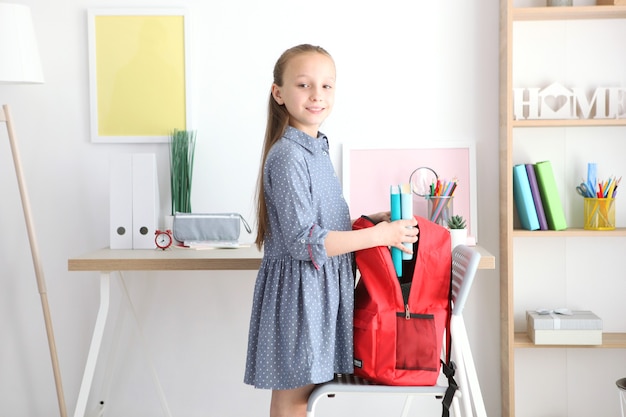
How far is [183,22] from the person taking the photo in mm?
2979

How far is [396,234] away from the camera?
6.33ft

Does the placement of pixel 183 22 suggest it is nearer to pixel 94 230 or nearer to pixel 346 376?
pixel 94 230

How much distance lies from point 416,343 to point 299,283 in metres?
0.31

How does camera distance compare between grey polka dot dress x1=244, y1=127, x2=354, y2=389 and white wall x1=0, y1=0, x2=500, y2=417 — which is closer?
grey polka dot dress x1=244, y1=127, x2=354, y2=389

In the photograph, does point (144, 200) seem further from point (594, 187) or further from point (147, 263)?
point (594, 187)

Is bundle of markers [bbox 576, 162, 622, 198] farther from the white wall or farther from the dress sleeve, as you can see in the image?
the dress sleeve

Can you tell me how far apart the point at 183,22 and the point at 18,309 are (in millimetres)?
1267

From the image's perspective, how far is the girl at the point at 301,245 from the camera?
1.93 m

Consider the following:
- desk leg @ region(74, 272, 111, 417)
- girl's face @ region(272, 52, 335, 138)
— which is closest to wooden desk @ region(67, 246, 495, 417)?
desk leg @ region(74, 272, 111, 417)

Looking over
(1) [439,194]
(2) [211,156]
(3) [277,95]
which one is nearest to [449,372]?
(3) [277,95]

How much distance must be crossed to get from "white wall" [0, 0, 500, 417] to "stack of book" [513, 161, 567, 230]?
0.18 metres

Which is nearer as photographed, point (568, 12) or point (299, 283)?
point (299, 283)

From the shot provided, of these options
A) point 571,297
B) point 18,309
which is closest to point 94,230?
point 18,309

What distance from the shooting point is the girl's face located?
2.01m
